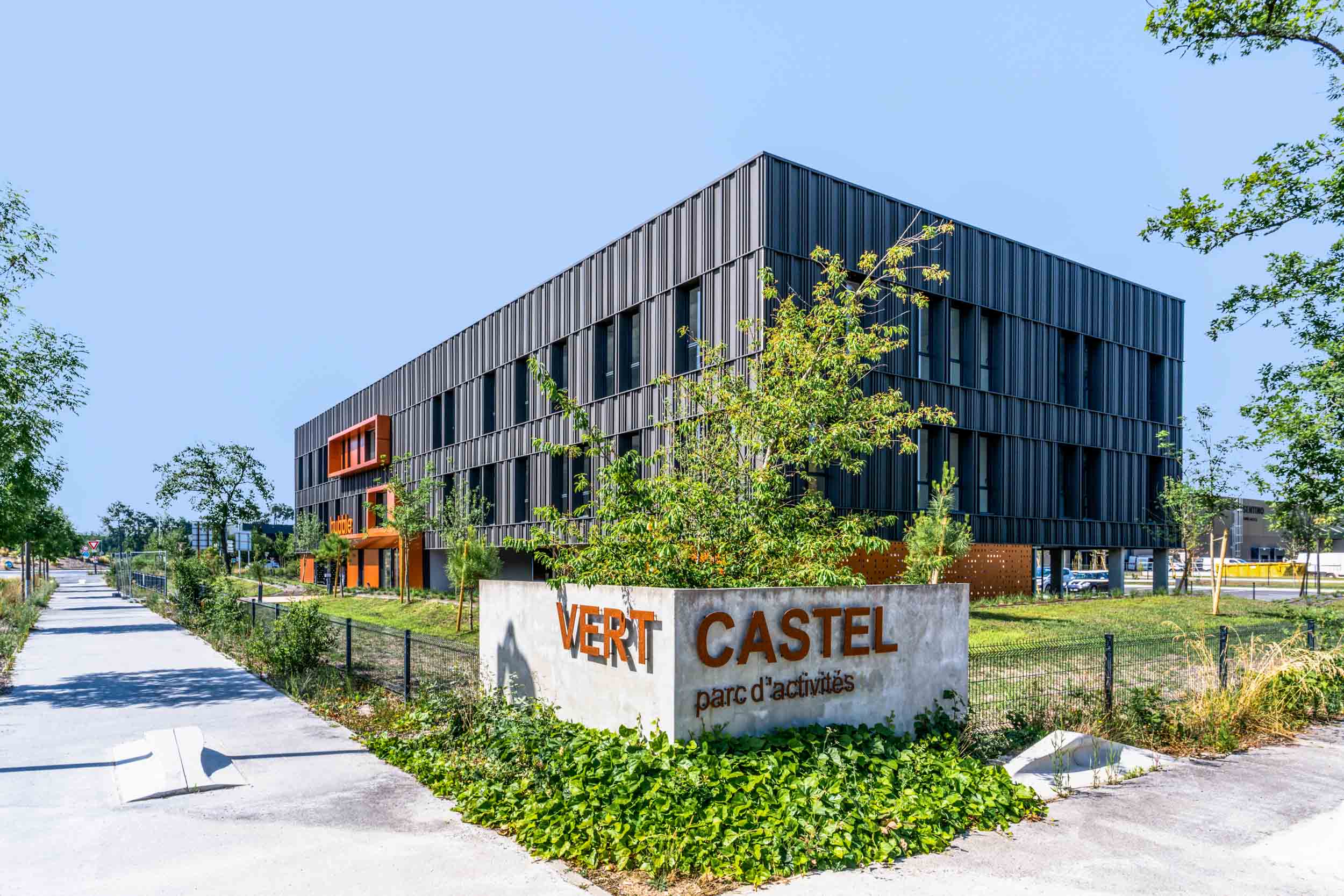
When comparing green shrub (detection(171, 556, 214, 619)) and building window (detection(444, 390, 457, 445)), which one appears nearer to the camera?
green shrub (detection(171, 556, 214, 619))

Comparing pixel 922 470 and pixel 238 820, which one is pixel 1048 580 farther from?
pixel 238 820

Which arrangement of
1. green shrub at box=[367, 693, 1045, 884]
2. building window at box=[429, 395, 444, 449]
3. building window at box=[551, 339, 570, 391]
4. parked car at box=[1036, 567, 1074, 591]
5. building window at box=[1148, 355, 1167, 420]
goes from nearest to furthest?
green shrub at box=[367, 693, 1045, 884] < building window at box=[551, 339, 570, 391] < parked car at box=[1036, 567, 1074, 591] < building window at box=[1148, 355, 1167, 420] < building window at box=[429, 395, 444, 449]

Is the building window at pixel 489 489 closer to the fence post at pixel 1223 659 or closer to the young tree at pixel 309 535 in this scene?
the young tree at pixel 309 535

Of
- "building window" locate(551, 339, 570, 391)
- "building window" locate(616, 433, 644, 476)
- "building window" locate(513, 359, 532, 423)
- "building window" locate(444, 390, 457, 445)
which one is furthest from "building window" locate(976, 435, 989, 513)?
"building window" locate(444, 390, 457, 445)

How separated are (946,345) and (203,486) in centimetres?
4463

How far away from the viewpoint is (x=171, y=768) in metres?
8.35

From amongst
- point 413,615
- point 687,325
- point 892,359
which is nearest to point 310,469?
point 413,615

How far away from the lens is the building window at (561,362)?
101 ft

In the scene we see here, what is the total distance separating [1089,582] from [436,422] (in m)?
32.4

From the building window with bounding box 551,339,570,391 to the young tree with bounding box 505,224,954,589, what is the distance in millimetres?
17487

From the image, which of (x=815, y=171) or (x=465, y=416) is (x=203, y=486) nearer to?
(x=465, y=416)

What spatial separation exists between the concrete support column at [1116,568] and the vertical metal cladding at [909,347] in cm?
78

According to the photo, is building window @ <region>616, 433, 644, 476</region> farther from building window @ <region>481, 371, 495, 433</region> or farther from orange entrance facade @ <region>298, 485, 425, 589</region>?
orange entrance facade @ <region>298, 485, 425, 589</region>

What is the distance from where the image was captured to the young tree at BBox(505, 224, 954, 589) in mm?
9562
